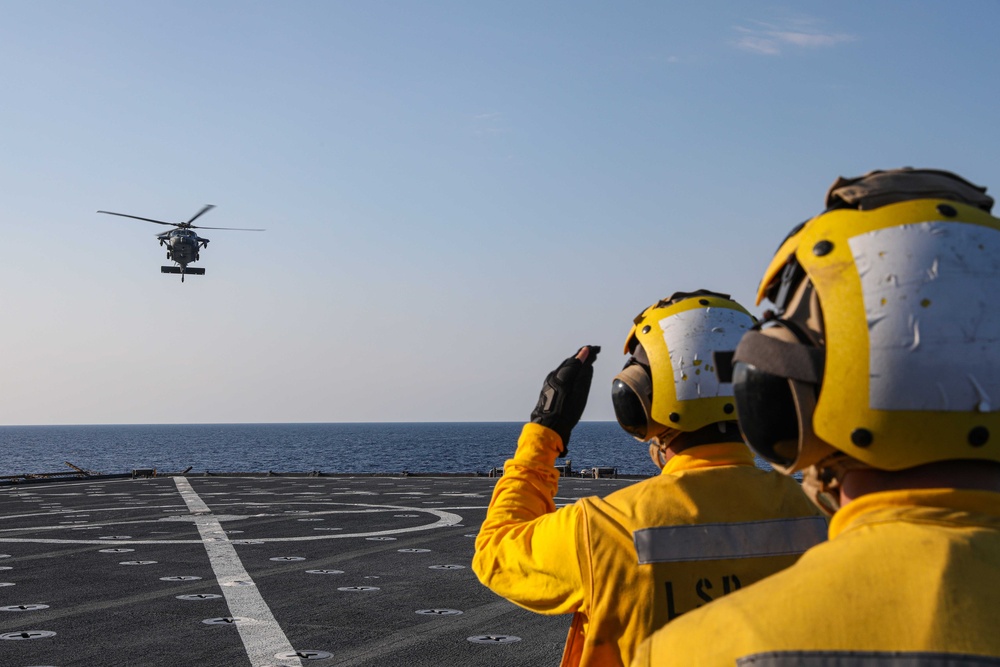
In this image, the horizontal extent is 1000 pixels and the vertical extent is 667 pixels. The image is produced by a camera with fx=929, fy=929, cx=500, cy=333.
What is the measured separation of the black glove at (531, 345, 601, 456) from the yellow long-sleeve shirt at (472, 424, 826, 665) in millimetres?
336

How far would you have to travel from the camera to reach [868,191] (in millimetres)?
2307

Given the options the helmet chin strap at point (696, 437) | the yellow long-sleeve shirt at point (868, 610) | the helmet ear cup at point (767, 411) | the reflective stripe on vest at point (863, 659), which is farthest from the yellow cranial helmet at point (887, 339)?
the helmet chin strap at point (696, 437)

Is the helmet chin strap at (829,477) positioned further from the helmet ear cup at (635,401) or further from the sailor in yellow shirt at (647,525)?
the helmet ear cup at (635,401)

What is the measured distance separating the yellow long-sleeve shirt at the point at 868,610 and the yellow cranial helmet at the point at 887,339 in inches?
9.3

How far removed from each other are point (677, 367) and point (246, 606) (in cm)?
847

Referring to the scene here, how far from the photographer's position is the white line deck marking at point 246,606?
8.98 m

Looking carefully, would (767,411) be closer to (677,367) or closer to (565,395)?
(565,395)

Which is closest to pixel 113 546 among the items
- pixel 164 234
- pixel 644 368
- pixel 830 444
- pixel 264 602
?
pixel 264 602

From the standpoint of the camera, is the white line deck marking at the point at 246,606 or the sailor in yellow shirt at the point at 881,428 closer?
the sailor in yellow shirt at the point at 881,428

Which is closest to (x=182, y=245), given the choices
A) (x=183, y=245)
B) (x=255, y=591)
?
(x=183, y=245)

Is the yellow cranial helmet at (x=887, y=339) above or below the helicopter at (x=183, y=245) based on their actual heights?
below

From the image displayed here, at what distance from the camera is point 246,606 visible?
11195 mm

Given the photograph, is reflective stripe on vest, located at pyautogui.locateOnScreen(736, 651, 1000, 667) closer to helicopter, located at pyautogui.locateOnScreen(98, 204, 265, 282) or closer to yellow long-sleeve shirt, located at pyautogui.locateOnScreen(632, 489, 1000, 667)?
yellow long-sleeve shirt, located at pyautogui.locateOnScreen(632, 489, 1000, 667)

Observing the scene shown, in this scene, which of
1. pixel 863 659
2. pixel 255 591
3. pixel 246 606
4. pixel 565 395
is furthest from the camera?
pixel 255 591
